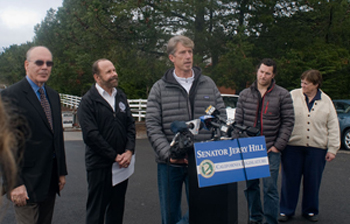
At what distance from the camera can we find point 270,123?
4.05m

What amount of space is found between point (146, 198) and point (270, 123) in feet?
8.42

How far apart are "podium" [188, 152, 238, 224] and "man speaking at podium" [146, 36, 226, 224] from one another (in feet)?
1.70

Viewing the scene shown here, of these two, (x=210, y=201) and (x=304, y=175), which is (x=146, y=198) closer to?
(x=304, y=175)

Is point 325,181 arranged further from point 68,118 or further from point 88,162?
point 68,118

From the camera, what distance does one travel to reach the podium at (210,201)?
2633mm

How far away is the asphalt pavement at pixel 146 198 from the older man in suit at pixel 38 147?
0.62 meters

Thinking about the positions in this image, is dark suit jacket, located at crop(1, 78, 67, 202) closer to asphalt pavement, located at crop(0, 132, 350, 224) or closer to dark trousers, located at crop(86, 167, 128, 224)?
dark trousers, located at crop(86, 167, 128, 224)

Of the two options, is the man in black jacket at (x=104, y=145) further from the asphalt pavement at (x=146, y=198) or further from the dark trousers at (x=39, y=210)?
the asphalt pavement at (x=146, y=198)

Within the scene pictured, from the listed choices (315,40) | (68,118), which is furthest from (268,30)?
(68,118)

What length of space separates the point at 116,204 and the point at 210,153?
168cm

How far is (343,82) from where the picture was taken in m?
12.5

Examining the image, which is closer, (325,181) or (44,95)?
(44,95)

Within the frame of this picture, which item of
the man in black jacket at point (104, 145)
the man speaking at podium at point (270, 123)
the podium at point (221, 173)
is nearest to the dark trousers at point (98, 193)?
the man in black jacket at point (104, 145)

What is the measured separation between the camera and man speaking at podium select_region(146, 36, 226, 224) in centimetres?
325
